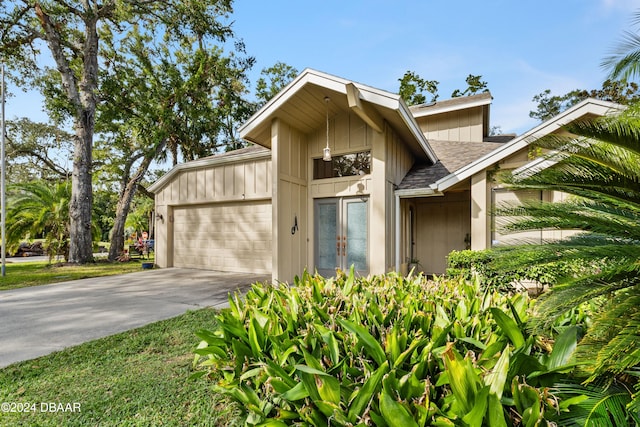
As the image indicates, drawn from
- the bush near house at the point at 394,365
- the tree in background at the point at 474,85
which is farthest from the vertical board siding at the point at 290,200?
the tree in background at the point at 474,85

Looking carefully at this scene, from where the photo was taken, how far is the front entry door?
333 inches

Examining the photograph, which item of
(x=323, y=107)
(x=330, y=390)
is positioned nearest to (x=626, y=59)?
(x=330, y=390)

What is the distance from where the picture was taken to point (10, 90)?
1603 cm

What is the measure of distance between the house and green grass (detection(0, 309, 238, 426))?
13.8ft

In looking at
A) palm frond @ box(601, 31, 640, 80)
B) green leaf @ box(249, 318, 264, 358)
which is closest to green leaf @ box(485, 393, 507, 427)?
green leaf @ box(249, 318, 264, 358)

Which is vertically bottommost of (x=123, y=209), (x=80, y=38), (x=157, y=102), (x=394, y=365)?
(x=394, y=365)

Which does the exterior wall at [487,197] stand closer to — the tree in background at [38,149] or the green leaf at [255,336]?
the green leaf at [255,336]

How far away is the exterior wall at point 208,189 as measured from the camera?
10766 millimetres

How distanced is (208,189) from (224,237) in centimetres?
201

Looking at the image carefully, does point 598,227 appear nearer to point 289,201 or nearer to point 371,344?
point 371,344

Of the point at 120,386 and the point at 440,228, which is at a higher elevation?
the point at 440,228

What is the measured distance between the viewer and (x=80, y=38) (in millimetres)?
14164

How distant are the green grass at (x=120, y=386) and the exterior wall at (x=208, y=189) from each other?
695cm

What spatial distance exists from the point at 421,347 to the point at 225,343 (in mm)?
1481
